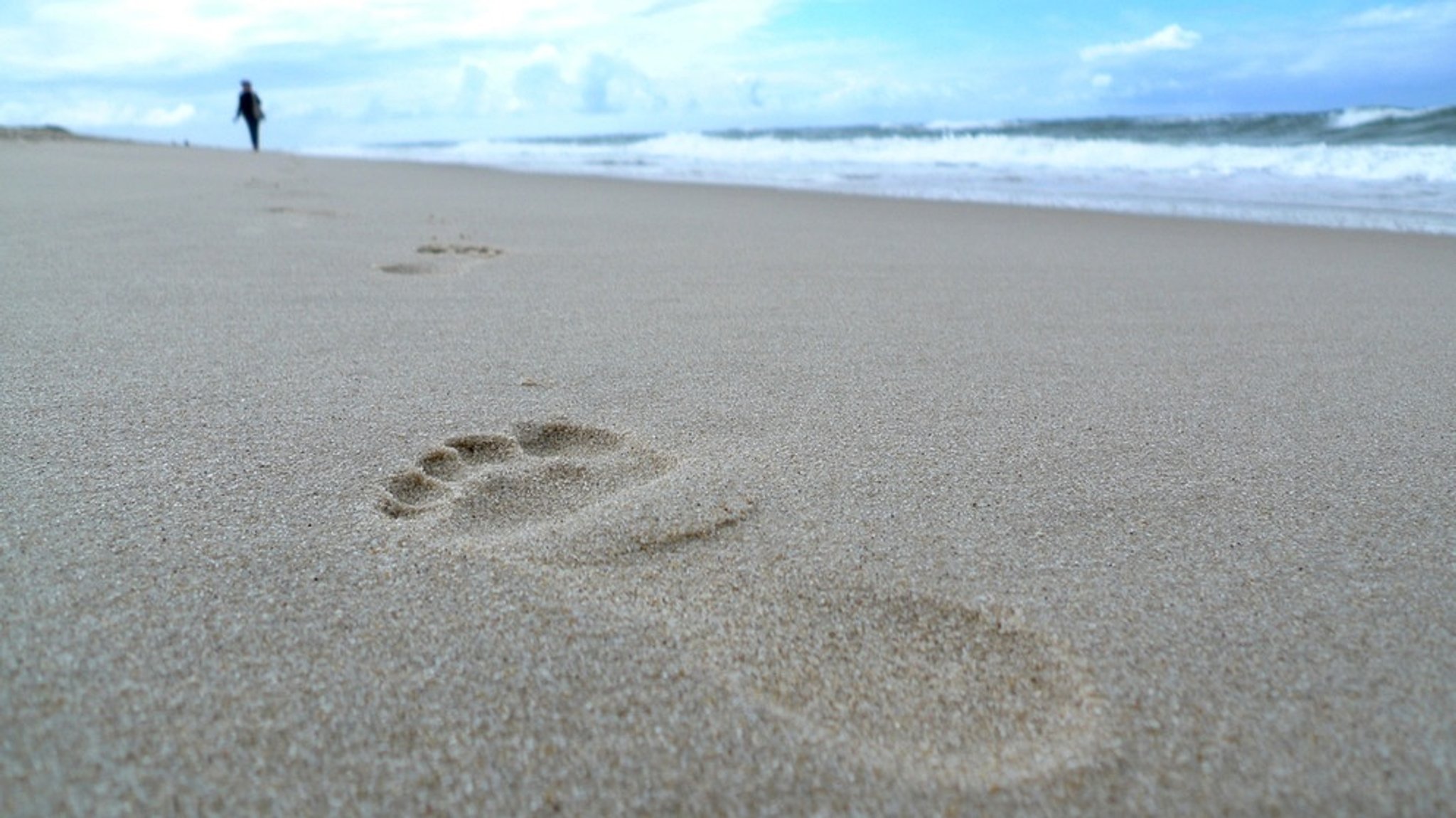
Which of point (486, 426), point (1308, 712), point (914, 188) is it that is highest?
point (914, 188)

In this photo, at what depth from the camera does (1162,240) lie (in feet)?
13.8

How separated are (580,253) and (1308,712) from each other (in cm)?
293

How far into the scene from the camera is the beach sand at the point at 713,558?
0.83 m

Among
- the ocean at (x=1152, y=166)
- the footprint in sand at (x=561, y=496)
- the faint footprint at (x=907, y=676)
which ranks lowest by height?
the faint footprint at (x=907, y=676)

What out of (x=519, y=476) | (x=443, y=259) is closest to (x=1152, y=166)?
(x=443, y=259)

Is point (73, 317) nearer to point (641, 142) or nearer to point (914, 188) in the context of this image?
point (914, 188)

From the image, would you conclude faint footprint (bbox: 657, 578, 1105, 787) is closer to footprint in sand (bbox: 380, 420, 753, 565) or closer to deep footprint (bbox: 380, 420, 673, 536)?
footprint in sand (bbox: 380, 420, 753, 565)

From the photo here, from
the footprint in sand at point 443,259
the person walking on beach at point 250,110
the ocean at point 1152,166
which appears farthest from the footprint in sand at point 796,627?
the person walking on beach at point 250,110

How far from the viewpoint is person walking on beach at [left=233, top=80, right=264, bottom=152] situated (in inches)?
549

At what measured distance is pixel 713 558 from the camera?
46.3 inches

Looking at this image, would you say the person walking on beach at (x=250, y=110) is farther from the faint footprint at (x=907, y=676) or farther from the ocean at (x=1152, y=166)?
the faint footprint at (x=907, y=676)

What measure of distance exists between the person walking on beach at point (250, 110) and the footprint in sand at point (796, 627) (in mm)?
14584

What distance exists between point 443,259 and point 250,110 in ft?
42.2

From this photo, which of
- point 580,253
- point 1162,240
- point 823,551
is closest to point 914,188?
point 1162,240
